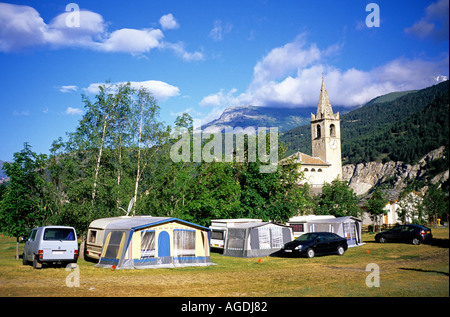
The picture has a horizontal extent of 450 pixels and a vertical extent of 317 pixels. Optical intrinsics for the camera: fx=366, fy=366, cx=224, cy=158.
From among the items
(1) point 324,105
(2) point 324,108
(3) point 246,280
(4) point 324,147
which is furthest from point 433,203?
(1) point 324,105

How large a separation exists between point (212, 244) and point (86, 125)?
11.9m

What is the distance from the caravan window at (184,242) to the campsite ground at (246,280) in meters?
1.13

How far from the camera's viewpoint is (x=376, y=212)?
41.3 m

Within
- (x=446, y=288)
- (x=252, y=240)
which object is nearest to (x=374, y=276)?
(x=446, y=288)

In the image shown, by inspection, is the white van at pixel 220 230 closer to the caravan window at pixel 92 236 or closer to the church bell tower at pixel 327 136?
the caravan window at pixel 92 236

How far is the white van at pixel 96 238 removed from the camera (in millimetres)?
18781

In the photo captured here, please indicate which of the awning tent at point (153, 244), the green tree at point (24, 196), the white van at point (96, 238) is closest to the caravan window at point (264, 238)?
the awning tent at point (153, 244)

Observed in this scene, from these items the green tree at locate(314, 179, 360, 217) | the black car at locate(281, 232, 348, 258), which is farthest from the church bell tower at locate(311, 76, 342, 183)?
the black car at locate(281, 232, 348, 258)

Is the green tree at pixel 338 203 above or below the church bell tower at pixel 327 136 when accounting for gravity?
below

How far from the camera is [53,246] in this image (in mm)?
15805

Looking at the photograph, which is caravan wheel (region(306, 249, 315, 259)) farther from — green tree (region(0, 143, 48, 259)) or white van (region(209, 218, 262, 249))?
green tree (region(0, 143, 48, 259))

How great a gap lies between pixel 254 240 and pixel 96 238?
9.25m

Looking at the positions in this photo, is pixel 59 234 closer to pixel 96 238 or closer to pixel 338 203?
pixel 96 238
